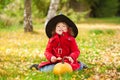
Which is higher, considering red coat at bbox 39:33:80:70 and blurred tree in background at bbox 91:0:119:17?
red coat at bbox 39:33:80:70

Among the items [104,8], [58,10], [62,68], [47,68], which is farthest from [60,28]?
[104,8]

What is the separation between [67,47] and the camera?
31.2 ft

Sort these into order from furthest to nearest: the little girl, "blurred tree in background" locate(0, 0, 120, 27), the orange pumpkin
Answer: "blurred tree in background" locate(0, 0, 120, 27)
the little girl
the orange pumpkin

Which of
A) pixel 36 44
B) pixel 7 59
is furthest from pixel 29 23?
pixel 7 59

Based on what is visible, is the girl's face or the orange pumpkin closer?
the orange pumpkin

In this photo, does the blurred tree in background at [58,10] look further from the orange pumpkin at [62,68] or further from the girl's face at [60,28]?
the orange pumpkin at [62,68]

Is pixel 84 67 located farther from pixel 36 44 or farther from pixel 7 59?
pixel 36 44

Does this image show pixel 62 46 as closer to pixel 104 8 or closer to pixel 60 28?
pixel 60 28

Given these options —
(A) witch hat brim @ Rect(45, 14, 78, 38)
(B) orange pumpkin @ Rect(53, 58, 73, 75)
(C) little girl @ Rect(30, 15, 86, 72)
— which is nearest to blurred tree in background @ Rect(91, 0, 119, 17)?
(A) witch hat brim @ Rect(45, 14, 78, 38)

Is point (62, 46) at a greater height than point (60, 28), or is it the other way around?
point (60, 28)

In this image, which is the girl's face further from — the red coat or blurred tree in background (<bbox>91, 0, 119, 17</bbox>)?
blurred tree in background (<bbox>91, 0, 119, 17</bbox>)

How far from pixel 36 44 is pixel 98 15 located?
37.9 m

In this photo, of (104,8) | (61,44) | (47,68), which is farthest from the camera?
(104,8)

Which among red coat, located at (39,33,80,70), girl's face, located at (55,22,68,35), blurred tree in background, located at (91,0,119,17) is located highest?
girl's face, located at (55,22,68,35)
